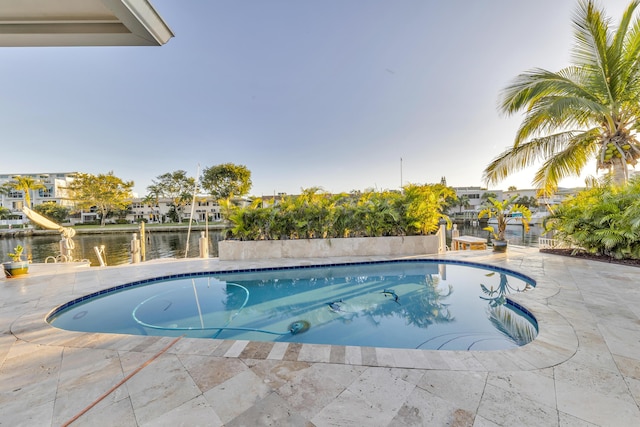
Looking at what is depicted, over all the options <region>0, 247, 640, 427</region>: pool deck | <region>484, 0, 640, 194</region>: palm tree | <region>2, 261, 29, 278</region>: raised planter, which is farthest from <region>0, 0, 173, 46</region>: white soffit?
<region>484, 0, 640, 194</region>: palm tree

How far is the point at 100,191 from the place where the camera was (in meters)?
35.3

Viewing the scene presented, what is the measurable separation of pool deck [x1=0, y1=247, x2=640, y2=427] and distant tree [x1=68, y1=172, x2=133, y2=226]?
42.5 metres

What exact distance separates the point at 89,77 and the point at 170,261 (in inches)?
359

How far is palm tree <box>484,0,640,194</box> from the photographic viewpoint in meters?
6.00

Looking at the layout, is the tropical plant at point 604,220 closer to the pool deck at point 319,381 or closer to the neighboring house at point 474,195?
the pool deck at point 319,381

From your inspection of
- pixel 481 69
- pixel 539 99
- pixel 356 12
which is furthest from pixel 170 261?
pixel 481 69

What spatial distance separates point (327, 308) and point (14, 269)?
7991 millimetres

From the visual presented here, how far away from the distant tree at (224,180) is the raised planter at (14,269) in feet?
95.5

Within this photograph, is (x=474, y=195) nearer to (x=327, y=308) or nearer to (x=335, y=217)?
(x=335, y=217)

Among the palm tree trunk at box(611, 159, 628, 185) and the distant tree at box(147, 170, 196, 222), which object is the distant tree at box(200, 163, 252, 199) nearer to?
the distant tree at box(147, 170, 196, 222)

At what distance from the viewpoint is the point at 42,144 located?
20.2m

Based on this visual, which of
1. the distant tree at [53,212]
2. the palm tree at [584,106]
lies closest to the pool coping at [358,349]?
the palm tree at [584,106]

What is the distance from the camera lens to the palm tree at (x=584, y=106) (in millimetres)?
6000

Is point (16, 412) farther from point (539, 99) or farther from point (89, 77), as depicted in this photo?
point (89, 77)
